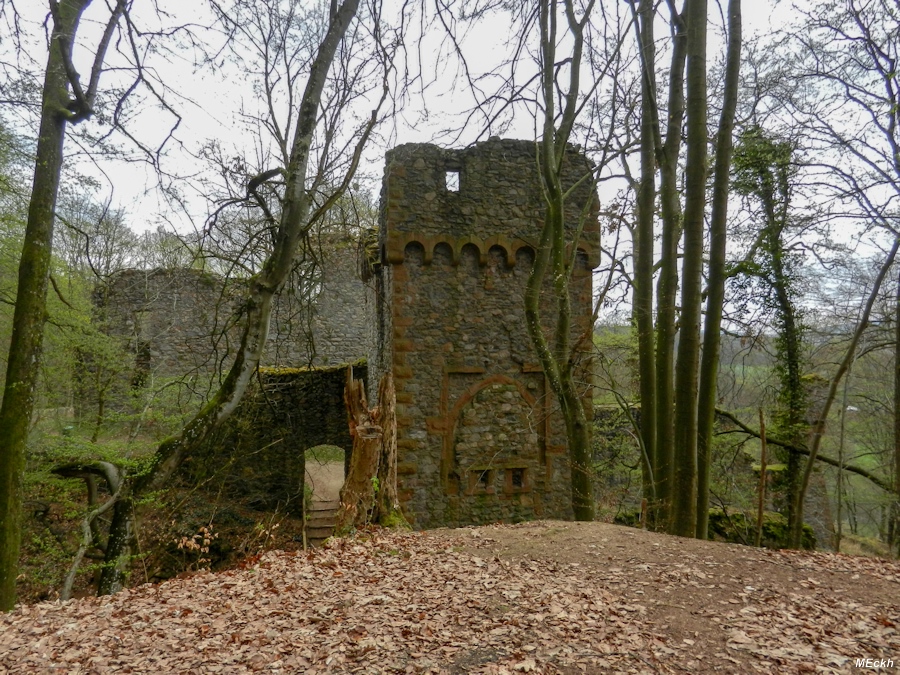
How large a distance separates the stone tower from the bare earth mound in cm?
389

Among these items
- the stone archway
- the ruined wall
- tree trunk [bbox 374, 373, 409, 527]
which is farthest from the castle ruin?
the ruined wall

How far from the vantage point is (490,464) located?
8.45 metres

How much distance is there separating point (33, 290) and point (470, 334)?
5451 mm

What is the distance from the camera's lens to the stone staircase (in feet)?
33.9

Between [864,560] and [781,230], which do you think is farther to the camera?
[781,230]

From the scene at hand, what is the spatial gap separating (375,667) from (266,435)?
8625 mm

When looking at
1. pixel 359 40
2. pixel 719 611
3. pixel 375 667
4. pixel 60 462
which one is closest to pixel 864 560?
pixel 719 611

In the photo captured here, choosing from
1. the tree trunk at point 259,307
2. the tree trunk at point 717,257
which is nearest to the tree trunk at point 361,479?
the tree trunk at point 259,307

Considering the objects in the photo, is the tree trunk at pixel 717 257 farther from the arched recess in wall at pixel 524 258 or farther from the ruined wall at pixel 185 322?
the ruined wall at pixel 185 322

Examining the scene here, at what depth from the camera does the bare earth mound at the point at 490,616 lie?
8.59 ft

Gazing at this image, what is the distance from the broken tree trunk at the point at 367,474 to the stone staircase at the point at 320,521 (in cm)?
493

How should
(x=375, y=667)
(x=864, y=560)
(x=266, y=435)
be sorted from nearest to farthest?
(x=375, y=667), (x=864, y=560), (x=266, y=435)

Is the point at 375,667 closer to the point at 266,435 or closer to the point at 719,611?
the point at 719,611

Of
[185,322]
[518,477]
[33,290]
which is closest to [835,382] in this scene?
[518,477]
